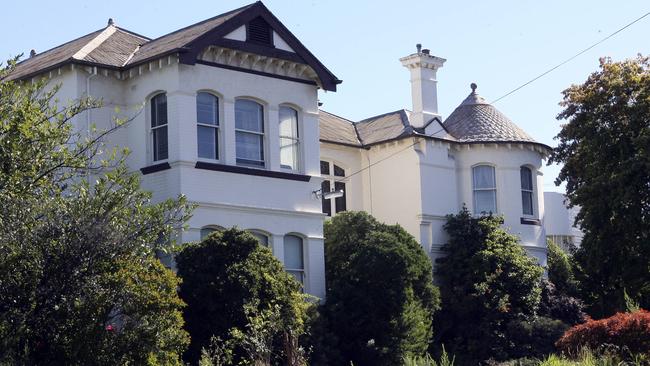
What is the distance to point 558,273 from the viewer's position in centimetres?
3362

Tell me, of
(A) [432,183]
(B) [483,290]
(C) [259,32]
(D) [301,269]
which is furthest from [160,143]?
(B) [483,290]

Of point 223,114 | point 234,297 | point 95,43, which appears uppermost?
point 95,43

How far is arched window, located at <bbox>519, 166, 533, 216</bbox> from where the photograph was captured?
3306cm

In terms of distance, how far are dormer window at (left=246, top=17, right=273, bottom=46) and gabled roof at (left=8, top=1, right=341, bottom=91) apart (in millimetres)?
98

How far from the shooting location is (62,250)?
1670 cm

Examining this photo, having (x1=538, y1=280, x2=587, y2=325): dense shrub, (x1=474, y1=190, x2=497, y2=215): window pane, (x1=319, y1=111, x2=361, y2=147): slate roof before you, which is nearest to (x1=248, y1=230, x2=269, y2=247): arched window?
(x1=319, y1=111, x2=361, y2=147): slate roof

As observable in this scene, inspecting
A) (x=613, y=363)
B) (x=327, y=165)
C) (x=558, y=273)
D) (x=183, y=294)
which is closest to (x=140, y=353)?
(x=183, y=294)

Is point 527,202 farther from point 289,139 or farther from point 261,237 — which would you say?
point 261,237

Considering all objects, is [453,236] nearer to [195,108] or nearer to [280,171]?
[280,171]

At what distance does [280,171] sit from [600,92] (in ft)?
31.7

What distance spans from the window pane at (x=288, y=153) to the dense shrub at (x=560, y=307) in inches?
330

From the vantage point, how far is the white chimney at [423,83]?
32625mm

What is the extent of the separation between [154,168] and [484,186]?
38.1 feet

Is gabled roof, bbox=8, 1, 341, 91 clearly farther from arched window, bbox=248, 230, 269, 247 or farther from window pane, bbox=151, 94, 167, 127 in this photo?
arched window, bbox=248, 230, 269, 247
